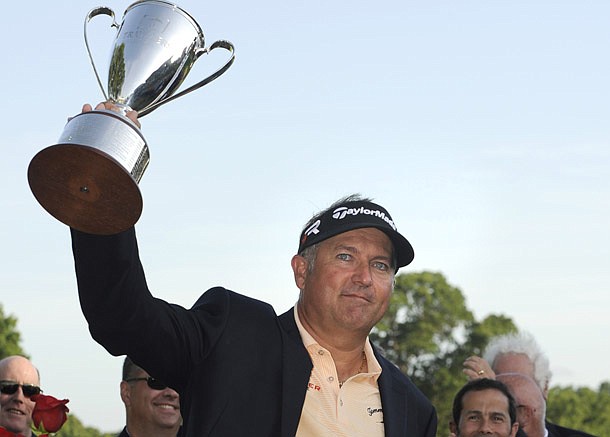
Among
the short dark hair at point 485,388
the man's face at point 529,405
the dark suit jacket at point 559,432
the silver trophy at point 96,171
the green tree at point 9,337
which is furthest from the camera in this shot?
the green tree at point 9,337

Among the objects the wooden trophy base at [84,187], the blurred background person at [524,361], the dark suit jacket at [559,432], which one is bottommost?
the wooden trophy base at [84,187]

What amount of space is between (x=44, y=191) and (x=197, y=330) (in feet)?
3.58

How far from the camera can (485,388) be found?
8.19 metres

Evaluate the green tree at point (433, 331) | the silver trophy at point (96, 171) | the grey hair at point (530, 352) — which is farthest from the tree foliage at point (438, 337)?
the silver trophy at point (96, 171)

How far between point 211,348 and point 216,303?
0.25m

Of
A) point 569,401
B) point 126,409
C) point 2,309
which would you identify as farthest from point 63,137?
point 569,401

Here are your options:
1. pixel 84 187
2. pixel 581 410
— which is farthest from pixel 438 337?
pixel 84 187

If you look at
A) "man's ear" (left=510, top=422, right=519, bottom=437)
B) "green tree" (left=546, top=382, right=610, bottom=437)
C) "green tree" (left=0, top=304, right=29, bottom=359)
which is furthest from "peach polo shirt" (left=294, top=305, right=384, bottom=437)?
"green tree" (left=546, top=382, right=610, bottom=437)

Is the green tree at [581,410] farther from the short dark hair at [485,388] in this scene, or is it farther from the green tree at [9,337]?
the short dark hair at [485,388]

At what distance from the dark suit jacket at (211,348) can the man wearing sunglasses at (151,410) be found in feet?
9.70

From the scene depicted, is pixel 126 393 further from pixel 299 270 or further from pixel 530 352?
pixel 530 352

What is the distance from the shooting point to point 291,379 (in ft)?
16.4

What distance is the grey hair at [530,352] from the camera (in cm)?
963

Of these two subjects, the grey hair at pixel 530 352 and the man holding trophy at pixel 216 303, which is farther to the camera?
the grey hair at pixel 530 352
